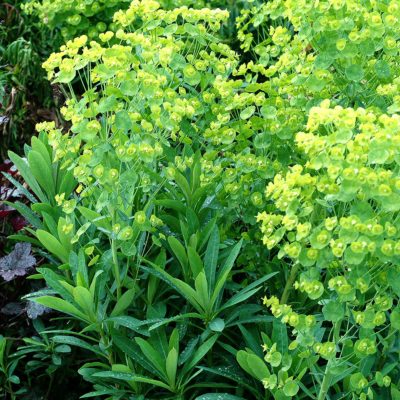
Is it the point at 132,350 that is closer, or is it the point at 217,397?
the point at 217,397

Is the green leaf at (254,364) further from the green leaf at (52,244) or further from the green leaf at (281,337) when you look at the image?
the green leaf at (52,244)

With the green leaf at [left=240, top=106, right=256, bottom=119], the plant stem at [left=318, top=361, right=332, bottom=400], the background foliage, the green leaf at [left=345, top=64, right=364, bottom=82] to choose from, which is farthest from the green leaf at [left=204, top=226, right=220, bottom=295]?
the green leaf at [left=345, top=64, right=364, bottom=82]

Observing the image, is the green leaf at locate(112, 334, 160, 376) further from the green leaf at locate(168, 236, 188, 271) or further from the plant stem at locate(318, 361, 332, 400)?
the plant stem at locate(318, 361, 332, 400)

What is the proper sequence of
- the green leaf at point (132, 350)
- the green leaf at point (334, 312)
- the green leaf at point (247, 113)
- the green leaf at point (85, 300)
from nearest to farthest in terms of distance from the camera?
the green leaf at point (334, 312) → the green leaf at point (85, 300) → the green leaf at point (132, 350) → the green leaf at point (247, 113)

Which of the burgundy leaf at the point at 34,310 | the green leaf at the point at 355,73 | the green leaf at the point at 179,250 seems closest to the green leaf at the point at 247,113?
the green leaf at the point at 355,73

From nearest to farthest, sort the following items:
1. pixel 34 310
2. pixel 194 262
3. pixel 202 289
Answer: pixel 202 289
pixel 194 262
pixel 34 310

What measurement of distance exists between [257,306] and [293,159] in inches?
23.9

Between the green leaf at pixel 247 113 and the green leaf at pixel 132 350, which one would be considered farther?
the green leaf at pixel 247 113

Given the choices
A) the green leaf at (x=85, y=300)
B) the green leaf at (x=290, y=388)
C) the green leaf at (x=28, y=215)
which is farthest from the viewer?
the green leaf at (x=28, y=215)

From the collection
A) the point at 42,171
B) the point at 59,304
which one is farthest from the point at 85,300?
the point at 42,171

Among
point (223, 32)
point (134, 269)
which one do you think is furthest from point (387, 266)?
point (223, 32)

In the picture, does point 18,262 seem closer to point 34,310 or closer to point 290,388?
point 34,310

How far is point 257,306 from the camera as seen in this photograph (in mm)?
2963

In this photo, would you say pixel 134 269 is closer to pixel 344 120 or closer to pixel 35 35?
pixel 344 120
